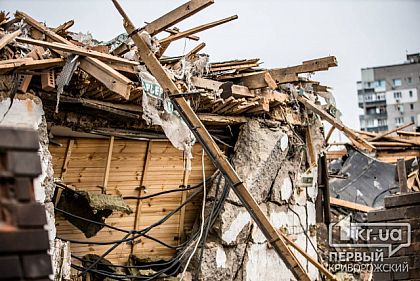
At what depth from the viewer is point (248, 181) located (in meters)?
8.12

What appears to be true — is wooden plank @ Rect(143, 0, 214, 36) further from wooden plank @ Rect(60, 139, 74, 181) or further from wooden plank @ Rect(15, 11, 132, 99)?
wooden plank @ Rect(60, 139, 74, 181)

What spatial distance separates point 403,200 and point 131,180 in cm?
372

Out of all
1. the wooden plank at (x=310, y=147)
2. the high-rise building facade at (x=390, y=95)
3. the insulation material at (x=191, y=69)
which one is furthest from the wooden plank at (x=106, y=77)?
the high-rise building facade at (x=390, y=95)

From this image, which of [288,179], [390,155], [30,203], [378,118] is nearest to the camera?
[30,203]

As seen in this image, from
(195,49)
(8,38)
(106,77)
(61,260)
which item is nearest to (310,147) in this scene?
(195,49)

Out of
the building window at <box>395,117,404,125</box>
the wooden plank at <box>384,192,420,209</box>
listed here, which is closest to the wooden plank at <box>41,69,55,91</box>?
the wooden plank at <box>384,192,420,209</box>

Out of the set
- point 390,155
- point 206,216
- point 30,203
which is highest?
point 390,155

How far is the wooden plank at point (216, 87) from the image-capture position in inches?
283

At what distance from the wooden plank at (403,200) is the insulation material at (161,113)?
127 inches

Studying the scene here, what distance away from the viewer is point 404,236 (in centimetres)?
839

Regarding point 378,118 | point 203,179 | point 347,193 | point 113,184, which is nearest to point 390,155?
point 347,193

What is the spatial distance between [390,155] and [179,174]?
822 centimetres

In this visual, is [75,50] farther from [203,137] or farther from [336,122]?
[336,122]

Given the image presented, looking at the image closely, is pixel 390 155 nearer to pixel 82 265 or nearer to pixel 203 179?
pixel 203 179
